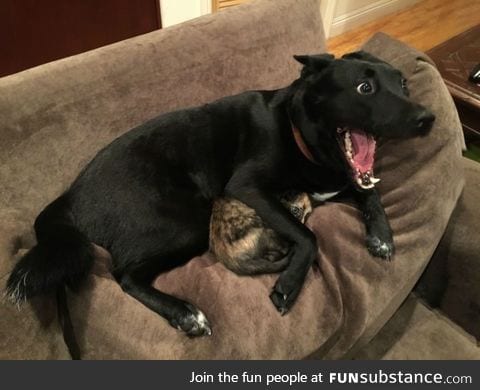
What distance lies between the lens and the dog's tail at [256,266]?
3.70 feet

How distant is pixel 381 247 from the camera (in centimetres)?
113

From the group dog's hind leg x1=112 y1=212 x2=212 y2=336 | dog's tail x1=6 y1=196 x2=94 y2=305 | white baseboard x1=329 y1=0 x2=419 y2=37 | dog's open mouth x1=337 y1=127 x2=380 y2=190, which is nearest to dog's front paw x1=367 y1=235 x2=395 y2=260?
dog's open mouth x1=337 y1=127 x2=380 y2=190

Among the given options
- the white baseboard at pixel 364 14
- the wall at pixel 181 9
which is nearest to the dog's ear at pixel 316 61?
the wall at pixel 181 9

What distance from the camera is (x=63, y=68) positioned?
115cm

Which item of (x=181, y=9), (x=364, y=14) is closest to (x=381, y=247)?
(x=181, y=9)

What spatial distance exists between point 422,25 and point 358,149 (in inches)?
104

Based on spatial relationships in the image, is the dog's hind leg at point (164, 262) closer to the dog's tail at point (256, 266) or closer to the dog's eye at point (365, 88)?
the dog's tail at point (256, 266)

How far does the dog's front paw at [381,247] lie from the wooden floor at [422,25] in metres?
2.06

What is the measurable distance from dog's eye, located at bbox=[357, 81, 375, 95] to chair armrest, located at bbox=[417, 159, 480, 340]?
1.37 feet

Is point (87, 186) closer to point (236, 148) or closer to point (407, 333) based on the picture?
point (236, 148)

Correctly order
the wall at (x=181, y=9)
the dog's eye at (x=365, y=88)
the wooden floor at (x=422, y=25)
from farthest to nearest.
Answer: the wooden floor at (x=422, y=25) → the wall at (x=181, y=9) → the dog's eye at (x=365, y=88)

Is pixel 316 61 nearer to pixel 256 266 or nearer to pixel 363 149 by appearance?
pixel 363 149

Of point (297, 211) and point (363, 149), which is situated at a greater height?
point (363, 149)
